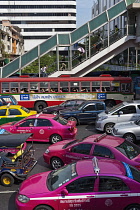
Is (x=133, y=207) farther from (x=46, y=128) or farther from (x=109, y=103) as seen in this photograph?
(x=109, y=103)

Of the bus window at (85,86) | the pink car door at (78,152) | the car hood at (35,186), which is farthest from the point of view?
the bus window at (85,86)

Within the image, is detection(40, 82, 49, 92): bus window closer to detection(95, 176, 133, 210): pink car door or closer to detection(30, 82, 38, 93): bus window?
detection(30, 82, 38, 93): bus window

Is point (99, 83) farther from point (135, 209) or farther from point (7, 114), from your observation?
point (135, 209)

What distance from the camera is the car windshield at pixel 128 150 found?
30.9 feet

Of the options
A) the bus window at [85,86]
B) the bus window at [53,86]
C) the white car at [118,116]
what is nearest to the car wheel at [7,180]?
the white car at [118,116]

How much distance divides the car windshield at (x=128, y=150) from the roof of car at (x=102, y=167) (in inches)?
72.2

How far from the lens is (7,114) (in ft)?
53.4

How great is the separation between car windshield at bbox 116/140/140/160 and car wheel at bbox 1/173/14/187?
329 cm

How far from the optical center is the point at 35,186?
7289 mm

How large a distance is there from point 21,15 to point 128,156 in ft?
275

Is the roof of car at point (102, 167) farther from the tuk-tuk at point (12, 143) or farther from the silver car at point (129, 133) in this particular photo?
the silver car at point (129, 133)

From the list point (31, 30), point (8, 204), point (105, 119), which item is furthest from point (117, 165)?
point (31, 30)

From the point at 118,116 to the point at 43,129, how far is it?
4.21 m

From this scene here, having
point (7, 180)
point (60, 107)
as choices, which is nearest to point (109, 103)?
point (60, 107)
